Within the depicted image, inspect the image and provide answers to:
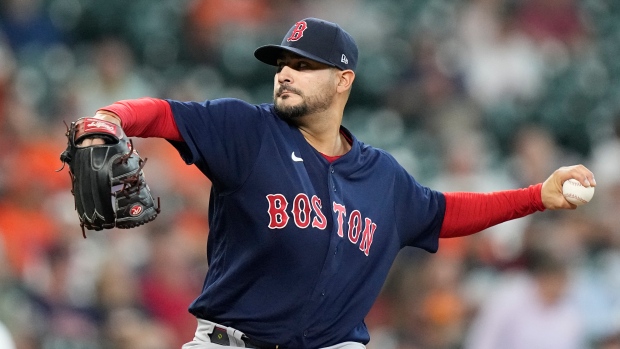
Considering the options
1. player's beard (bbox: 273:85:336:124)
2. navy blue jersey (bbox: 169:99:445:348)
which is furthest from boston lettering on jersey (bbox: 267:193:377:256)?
player's beard (bbox: 273:85:336:124)

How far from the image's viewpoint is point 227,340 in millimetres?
3812

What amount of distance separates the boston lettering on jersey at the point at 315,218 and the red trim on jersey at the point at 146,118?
41 centimetres

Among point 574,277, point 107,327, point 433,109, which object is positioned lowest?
point 107,327

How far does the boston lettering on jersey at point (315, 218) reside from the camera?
3736 mm

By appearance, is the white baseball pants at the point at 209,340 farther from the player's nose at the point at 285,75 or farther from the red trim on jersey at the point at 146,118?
the player's nose at the point at 285,75

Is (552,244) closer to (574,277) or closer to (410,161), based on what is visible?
(574,277)

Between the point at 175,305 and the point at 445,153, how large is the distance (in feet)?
8.94

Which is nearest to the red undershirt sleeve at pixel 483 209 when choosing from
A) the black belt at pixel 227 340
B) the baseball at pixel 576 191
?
the baseball at pixel 576 191

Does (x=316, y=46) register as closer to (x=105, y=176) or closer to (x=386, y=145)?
(x=105, y=176)

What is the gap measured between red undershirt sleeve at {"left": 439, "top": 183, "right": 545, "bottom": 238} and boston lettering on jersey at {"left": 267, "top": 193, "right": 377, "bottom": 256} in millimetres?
501

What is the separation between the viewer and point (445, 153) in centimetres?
838

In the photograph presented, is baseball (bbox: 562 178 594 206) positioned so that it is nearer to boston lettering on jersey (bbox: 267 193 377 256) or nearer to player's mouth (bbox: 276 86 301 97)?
boston lettering on jersey (bbox: 267 193 377 256)

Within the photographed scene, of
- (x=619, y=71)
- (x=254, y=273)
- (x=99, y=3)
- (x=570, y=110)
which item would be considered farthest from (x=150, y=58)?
(x=254, y=273)

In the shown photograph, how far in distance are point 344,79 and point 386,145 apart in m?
4.26
